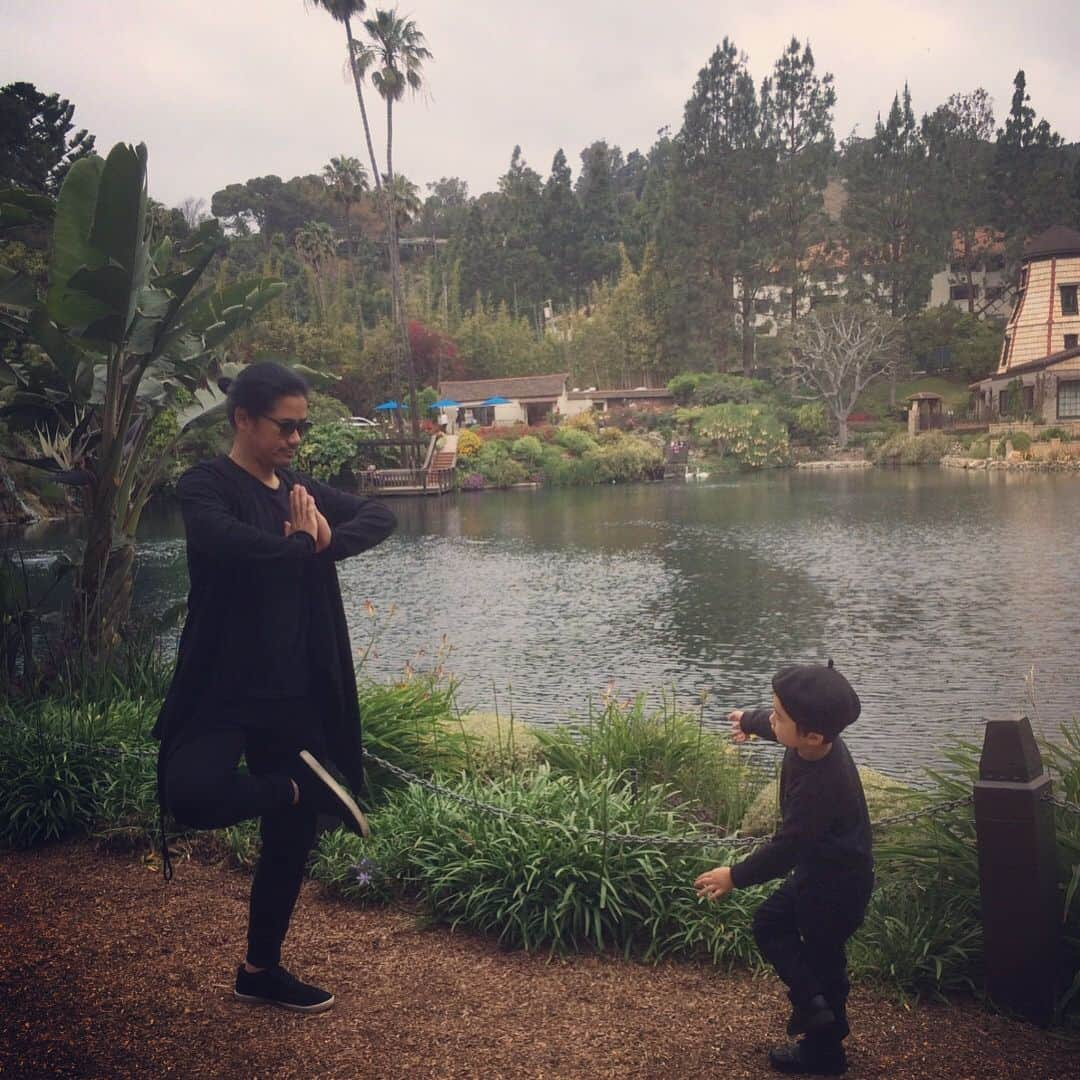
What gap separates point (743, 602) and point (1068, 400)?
32543mm

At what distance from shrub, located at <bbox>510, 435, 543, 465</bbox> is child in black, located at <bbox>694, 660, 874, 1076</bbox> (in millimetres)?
40491

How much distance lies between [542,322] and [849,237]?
2332 cm

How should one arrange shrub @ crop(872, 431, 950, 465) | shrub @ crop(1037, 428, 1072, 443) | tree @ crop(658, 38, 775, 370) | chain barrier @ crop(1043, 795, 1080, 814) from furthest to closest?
tree @ crop(658, 38, 775, 370) < shrub @ crop(872, 431, 950, 465) < shrub @ crop(1037, 428, 1072, 443) < chain barrier @ crop(1043, 795, 1080, 814)

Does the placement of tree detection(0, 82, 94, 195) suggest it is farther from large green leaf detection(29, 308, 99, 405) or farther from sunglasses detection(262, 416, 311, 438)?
sunglasses detection(262, 416, 311, 438)

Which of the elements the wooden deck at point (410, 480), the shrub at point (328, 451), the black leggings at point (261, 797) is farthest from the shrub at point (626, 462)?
the black leggings at point (261, 797)

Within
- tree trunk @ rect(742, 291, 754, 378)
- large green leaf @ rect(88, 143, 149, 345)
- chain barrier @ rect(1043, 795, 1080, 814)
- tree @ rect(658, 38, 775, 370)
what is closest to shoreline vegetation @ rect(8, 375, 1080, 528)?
tree trunk @ rect(742, 291, 754, 378)

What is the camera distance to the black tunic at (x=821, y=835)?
8.73ft

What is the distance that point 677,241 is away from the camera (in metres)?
54.7

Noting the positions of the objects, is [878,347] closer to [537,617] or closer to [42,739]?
[537,617]

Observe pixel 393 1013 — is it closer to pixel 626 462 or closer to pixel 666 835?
pixel 666 835

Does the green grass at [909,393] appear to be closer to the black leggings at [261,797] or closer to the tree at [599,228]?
the tree at [599,228]

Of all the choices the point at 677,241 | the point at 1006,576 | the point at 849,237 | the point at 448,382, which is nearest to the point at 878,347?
the point at 849,237

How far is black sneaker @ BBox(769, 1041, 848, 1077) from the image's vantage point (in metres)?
2.66

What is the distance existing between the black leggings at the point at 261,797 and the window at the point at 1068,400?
4391 centimetres
